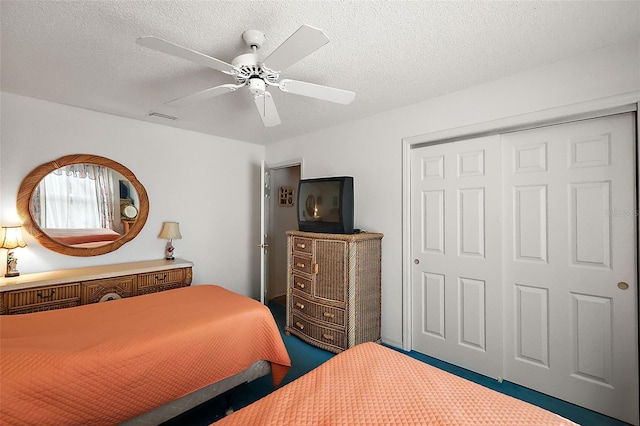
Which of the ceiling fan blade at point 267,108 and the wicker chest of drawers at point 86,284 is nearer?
the ceiling fan blade at point 267,108

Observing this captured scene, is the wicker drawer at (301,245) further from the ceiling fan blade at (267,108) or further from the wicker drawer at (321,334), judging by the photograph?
the ceiling fan blade at (267,108)

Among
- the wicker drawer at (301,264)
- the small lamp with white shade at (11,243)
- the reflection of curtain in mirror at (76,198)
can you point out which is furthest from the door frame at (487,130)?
the small lamp with white shade at (11,243)

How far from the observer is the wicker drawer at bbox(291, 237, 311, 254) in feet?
9.71

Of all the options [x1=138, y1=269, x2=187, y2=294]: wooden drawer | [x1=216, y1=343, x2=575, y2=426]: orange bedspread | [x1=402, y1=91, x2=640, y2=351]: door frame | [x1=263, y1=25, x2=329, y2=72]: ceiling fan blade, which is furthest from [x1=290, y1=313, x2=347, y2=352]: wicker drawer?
[x1=263, y1=25, x2=329, y2=72]: ceiling fan blade

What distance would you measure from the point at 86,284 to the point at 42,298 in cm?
29

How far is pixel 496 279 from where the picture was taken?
2307 millimetres

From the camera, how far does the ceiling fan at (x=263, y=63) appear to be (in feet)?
4.14

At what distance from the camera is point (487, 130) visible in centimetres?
230

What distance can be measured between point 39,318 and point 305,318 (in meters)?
2.05

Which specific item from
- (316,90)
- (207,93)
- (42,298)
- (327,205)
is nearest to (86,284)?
(42,298)

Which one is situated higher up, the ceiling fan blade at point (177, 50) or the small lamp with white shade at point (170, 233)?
the ceiling fan blade at point (177, 50)

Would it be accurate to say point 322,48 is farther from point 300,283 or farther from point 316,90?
point 300,283

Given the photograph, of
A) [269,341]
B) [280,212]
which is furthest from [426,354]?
[280,212]

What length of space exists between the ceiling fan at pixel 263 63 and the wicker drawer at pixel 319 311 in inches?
71.6
